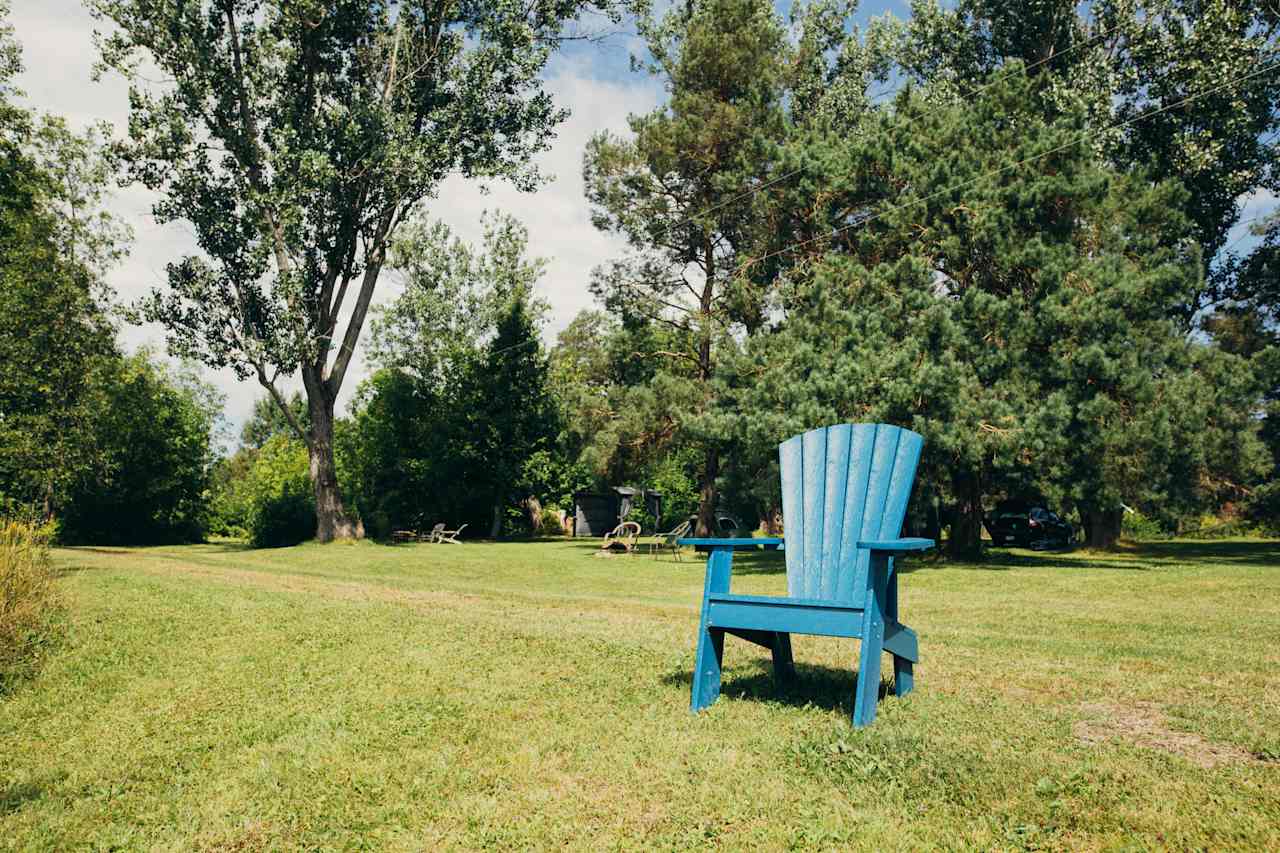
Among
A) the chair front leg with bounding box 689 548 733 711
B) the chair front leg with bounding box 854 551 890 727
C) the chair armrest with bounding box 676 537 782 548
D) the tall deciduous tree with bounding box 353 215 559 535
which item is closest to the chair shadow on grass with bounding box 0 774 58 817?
the chair front leg with bounding box 689 548 733 711

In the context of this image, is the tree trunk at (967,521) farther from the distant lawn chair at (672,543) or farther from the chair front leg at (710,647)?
the chair front leg at (710,647)

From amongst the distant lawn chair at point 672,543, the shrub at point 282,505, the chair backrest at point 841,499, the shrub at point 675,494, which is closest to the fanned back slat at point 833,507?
the chair backrest at point 841,499

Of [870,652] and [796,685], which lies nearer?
[870,652]

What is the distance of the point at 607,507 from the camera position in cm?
3588

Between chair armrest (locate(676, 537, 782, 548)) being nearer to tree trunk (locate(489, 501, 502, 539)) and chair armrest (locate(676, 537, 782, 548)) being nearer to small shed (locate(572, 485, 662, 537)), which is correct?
tree trunk (locate(489, 501, 502, 539))

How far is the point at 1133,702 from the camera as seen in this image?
387 cm

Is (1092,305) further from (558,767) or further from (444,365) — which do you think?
(444,365)

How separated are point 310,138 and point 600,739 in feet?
62.6

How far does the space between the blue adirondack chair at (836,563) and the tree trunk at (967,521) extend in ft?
45.9

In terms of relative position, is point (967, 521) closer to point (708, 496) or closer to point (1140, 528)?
point (708, 496)

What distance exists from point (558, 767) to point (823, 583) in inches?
63.4

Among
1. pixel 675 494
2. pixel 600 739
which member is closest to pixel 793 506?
pixel 600 739

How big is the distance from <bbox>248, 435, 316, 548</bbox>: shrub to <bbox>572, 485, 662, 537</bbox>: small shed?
11.3 metres

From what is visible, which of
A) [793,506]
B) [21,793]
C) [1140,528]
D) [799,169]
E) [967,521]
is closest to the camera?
[21,793]
